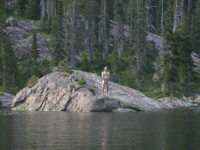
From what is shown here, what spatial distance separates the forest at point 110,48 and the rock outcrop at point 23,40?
168cm

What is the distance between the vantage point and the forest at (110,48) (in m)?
71.7

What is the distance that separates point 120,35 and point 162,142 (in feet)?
269

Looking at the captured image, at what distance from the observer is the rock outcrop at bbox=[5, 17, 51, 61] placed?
299 ft

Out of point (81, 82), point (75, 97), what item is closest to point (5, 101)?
point (75, 97)

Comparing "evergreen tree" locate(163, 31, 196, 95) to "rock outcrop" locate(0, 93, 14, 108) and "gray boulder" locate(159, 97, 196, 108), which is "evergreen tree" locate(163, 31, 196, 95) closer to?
"gray boulder" locate(159, 97, 196, 108)

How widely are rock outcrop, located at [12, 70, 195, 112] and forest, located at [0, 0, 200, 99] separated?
20.5 m

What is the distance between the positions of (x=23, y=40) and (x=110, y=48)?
793 inches

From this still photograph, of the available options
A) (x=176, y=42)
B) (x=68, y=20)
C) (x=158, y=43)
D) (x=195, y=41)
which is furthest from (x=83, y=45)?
(x=176, y=42)

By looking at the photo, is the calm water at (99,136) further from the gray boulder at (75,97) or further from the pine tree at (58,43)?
the pine tree at (58,43)

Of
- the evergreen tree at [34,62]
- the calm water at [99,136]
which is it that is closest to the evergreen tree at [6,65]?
the evergreen tree at [34,62]

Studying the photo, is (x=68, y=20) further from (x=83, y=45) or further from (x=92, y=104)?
(x=92, y=104)

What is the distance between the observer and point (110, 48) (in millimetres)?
102875

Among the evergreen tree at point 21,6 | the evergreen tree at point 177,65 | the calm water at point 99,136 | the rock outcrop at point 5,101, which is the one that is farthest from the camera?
the evergreen tree at point 21,6

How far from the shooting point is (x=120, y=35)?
10075 centimetres
